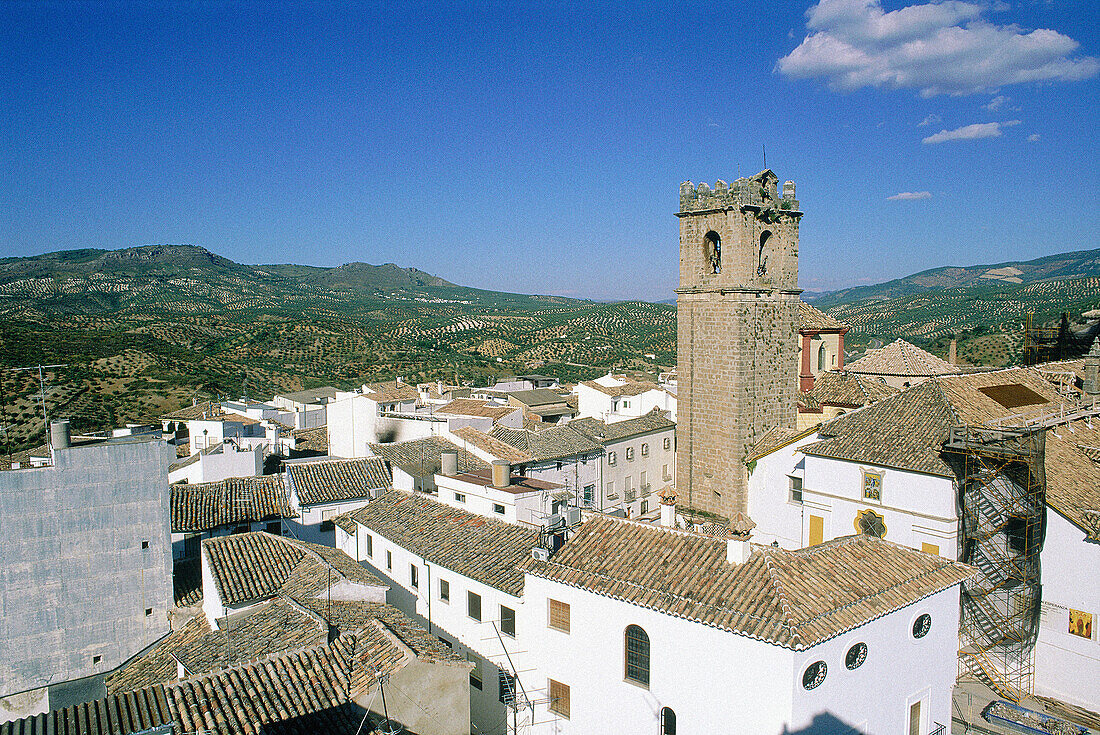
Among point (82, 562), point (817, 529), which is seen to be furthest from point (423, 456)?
point (817, 529)

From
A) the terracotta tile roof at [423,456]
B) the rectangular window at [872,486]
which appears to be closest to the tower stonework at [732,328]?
the rectangular window at [872,486]

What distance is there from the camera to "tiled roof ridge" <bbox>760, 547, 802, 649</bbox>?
32.2ft

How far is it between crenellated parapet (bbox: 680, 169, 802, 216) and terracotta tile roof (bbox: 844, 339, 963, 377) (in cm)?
869

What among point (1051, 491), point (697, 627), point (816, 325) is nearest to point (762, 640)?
point (697, 627)

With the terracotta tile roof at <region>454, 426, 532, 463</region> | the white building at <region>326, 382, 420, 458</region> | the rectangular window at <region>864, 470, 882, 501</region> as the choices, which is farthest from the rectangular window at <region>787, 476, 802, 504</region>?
the white building at <region>326, 382, 420, 458</region>

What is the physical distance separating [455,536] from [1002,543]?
12803mm

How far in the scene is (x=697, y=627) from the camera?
1093 centimetres

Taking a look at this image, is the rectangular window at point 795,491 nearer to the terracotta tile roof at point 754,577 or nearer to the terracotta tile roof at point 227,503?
the terracotta tile roof at point 754,577

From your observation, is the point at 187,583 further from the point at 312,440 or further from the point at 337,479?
the point at 312,440

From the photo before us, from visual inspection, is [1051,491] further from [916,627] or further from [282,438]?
[282,438]

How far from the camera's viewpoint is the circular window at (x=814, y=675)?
10.2m

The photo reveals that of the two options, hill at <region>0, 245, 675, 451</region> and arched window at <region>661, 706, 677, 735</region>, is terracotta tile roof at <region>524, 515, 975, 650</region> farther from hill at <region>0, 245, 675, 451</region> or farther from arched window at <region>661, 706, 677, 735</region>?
hill at <region>0, 245, 675, 451</region>

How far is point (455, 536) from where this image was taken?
17031mm

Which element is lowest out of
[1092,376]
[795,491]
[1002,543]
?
[1002,543]
